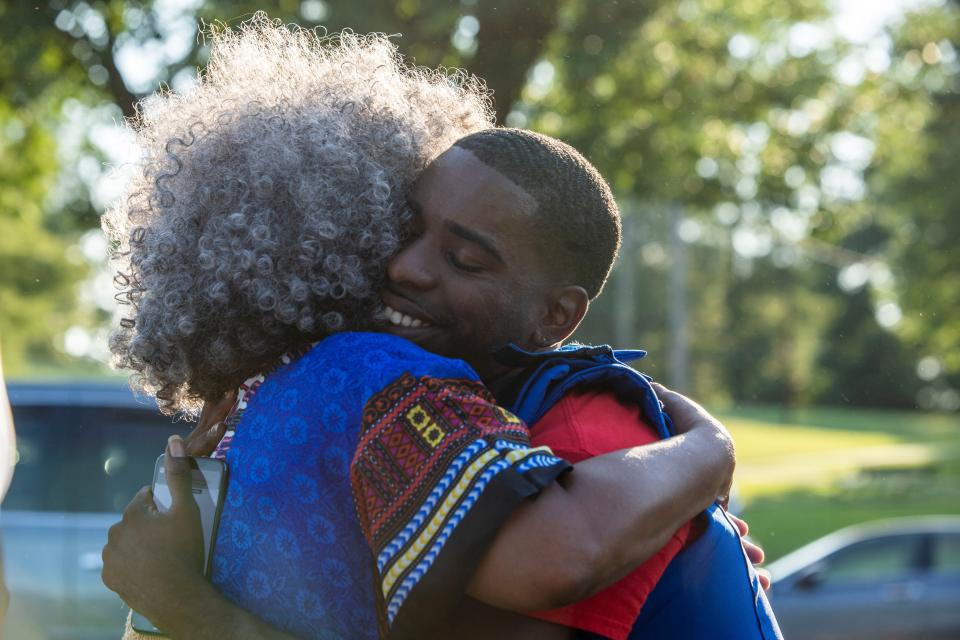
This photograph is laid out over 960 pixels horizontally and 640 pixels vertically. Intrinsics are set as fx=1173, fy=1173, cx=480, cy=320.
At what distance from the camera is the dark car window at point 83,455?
20.6 feet

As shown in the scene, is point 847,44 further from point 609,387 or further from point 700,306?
point 700,306

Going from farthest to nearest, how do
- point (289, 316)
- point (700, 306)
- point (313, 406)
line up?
1. point (700, 306)
2. point (289, 316)
3. point (313, 406)

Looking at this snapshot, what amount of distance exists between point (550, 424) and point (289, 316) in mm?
463

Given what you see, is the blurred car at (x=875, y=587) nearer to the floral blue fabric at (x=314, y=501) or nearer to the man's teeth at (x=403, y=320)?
the man's teeth at (x=403, y=320)

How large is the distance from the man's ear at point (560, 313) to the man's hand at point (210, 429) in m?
0.55

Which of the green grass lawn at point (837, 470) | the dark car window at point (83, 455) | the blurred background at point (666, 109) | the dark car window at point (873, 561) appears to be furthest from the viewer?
the green grass lawn at point (837, 470)

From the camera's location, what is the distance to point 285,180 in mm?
1970

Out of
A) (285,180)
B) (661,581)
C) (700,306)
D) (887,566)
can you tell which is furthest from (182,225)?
(700,306)

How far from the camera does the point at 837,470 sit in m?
40.8

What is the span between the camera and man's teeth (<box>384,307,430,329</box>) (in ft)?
6.57

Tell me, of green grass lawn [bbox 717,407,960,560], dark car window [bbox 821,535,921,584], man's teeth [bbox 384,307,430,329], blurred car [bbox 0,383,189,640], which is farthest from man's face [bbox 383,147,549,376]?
green grass lawn [bbox 717,407,960,560]

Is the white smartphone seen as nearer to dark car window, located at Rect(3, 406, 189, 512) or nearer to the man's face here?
the man's face

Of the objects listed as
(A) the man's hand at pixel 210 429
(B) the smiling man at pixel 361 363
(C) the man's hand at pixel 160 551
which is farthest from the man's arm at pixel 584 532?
(A) the man's hand at pixel 210 429

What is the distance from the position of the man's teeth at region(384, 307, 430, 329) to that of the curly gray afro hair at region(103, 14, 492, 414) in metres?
0.04
